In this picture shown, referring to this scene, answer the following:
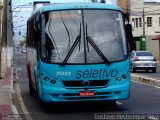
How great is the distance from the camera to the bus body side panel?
13.4m

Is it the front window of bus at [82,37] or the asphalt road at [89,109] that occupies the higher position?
the front window of bus at [82,37]

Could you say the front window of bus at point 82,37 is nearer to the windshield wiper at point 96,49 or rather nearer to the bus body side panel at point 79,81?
the windshield wiper at point 96,49

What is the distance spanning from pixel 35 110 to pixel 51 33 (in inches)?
95.6

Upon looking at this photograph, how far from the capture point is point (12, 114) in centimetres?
1308

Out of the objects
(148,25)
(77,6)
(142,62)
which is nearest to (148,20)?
(148,25)

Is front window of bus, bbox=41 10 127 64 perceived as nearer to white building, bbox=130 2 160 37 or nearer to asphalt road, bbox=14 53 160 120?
asphalt road, bbox=14 53 160 120

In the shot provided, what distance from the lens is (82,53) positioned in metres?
13.7

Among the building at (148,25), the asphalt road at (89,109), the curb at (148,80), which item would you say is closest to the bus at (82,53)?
the asphalt road at (89,109)

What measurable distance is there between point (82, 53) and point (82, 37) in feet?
1.54

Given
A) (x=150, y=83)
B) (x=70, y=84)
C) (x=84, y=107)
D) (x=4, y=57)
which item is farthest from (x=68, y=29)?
(x=4, y=57)

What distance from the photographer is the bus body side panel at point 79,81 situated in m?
13.4

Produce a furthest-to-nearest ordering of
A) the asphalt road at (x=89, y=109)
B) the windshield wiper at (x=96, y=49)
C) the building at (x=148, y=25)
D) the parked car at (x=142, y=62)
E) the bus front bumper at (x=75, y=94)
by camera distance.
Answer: the building at (x=148, y=25), the parked car at (x=142, y=62), the windshield wiper at (x=96, y=49), the bus front bumper at (x=75, y=94), the asphalt road at (x=89, y=109)

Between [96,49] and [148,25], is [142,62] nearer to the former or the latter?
[96,49]

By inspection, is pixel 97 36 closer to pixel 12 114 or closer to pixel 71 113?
pixel 71 113
